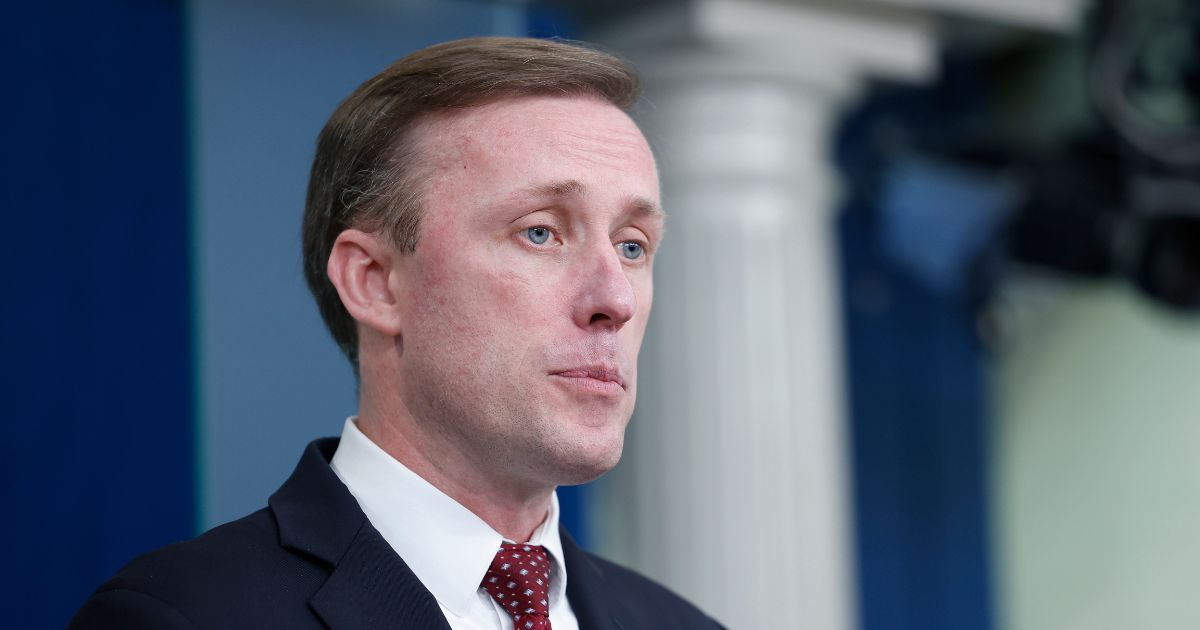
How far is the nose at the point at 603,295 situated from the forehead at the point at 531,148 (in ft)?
0.26

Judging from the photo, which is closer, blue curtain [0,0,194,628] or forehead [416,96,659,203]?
forehead [416,96,659,203]

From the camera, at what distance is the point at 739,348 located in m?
3.15

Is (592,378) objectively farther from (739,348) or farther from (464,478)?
(739,348)

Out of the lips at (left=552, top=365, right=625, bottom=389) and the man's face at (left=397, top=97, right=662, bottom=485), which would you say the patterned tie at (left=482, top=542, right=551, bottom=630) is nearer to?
the man's face at (left=397, top=97, right=662, bottom=485)

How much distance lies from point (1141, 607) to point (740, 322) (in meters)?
2.01

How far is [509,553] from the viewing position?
137 centimetres

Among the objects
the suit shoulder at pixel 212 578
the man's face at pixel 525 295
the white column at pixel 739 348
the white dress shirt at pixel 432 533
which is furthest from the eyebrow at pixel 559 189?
the white column at pixel 739 348

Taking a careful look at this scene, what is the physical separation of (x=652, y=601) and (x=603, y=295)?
17.9 inches

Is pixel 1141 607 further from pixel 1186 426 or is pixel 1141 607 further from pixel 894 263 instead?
pixel 894 263

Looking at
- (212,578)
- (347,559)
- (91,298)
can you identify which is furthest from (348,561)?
(91,298)

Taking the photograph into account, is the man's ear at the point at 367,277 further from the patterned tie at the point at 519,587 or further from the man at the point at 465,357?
the patterned tie at the point at 519,587

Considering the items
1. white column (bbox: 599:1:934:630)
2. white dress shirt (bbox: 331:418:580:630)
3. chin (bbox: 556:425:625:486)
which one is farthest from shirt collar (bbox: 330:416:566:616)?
white column (bbox: 599:1:934:630)

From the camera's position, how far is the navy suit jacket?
1.20 m

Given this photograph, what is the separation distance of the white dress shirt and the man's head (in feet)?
0.17
